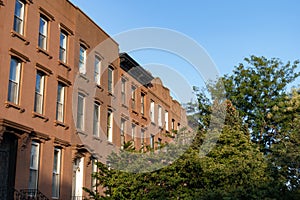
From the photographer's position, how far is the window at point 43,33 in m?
23.2

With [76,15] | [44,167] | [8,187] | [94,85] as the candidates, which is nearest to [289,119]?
[94,85]

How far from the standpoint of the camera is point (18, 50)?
20891mm

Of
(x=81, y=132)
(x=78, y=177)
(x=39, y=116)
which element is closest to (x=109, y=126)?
(x=81, y=132)

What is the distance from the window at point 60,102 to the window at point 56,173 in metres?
1.73

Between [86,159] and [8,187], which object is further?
[86,159]

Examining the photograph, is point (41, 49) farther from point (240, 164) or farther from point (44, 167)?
point (240, 164)

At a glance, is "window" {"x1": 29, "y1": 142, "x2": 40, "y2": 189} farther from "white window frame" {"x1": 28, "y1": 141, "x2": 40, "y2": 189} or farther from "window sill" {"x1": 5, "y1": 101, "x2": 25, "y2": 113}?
"window sill" {"x1": 5, "y1": 101, "x2": 25, "y2": 113}

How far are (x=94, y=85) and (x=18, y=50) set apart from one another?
739 cm

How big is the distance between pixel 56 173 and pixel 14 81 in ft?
17.2

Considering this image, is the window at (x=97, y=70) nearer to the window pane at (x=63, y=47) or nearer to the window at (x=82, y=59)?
the window at (x=82, y=59)

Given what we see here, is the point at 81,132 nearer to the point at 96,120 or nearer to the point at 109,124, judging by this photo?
the point at 96,120

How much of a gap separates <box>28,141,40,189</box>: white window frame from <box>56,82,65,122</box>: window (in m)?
2.68

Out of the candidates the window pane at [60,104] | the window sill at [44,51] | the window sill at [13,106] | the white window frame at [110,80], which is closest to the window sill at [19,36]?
the window sill at [44,51]

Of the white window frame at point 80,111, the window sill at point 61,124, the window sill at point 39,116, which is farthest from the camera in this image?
the white window frame at point 80,111
